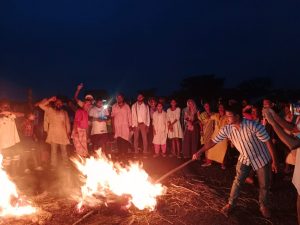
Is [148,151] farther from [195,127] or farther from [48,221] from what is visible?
[48,221]

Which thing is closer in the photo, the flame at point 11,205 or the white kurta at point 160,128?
the flame at point 11,205

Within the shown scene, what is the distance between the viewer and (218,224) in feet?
17.9

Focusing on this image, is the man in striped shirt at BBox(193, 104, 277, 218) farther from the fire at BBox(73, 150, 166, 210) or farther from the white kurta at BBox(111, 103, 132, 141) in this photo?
the white kurta at BBox(111, 103, 132, 141)

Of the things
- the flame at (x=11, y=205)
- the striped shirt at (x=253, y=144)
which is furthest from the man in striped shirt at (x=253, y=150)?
the flame at (x=11, y=205)

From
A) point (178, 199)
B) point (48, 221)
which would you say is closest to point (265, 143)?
point (178, 199)

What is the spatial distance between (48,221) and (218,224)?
10.2 feet

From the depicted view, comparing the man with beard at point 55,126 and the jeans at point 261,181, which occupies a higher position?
the man with beard at point 55,126

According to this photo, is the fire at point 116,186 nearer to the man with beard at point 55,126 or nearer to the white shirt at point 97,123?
the man with beard at point 55,126

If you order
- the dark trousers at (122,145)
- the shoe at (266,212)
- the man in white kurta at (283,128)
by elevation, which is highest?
the man in white kurta at (283,128)

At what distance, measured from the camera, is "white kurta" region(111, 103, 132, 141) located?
36.7 feet

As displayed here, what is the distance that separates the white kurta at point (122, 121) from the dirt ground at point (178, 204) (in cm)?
284

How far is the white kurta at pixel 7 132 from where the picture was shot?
872 cm

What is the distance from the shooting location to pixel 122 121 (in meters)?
11.2

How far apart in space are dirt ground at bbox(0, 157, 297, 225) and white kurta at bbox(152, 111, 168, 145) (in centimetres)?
302
